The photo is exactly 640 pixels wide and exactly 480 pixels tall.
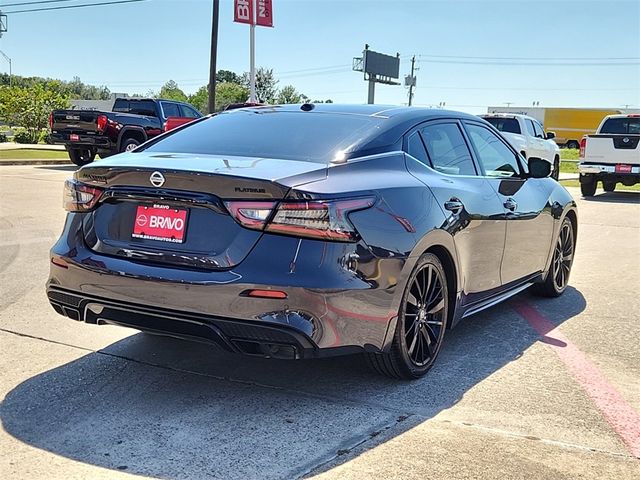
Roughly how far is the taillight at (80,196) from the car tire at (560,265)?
398 centimetres

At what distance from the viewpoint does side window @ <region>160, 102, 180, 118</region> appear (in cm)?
2033

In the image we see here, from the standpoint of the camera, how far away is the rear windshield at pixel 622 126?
1767cm

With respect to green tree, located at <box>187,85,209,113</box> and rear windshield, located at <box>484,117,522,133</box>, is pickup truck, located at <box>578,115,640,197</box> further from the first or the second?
green tree, located at <box>187,85,209,113</box>

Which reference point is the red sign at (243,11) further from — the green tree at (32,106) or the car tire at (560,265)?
the car tire at (560,265)

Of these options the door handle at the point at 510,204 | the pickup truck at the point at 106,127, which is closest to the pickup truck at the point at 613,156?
the pickup truck at the point at 106,127

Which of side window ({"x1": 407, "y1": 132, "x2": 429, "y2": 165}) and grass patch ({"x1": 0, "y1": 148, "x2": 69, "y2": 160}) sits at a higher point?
side window ({"x1": 407, "y1": 132, "x2": 429, "y2": 165})

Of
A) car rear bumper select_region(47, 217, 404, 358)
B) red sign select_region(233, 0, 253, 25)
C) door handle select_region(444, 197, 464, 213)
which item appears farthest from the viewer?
red sign select_region(233, 0, 253, 25)

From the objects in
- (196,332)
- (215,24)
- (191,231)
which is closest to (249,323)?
(196,332)

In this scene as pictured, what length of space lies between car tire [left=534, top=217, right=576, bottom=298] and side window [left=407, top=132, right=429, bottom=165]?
2.30 metres

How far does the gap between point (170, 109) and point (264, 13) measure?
763 centimetres

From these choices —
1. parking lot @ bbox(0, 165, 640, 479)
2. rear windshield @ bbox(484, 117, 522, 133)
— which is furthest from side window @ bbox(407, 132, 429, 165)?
rear windshield @ bbox(484, 117, 522, 133)

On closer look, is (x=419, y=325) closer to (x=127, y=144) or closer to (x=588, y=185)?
(x=588, y=185)

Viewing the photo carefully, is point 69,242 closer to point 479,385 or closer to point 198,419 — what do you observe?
point 198,419

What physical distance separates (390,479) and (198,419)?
1041 mm
